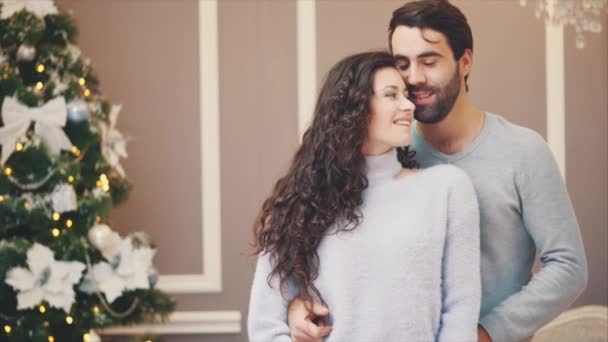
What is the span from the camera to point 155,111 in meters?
3.93

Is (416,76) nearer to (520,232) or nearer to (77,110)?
(520,232)

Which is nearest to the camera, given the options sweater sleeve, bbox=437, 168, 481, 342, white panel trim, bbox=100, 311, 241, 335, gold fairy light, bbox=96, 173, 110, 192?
sweater sleeve, bbox=437, 168, 481, 342

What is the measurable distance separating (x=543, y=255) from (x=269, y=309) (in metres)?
0.61

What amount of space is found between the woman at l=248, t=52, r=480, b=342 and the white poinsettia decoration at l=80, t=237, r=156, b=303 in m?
1.31

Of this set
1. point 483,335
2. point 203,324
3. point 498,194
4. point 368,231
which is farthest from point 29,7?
point 483,335

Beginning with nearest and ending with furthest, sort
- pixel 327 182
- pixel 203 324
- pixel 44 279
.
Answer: pixel 327 182, pixel 44 279, pixel 203 324

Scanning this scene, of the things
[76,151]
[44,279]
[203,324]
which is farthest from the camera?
[203,324]

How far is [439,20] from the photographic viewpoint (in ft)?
6.49

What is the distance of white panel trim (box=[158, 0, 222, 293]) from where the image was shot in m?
3.91

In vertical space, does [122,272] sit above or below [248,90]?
below

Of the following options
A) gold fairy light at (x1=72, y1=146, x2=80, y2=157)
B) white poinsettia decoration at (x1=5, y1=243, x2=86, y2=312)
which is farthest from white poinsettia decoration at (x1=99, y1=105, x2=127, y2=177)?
white poinsettia decoration at (x1=5, y1=243, x2=86, y2=312)

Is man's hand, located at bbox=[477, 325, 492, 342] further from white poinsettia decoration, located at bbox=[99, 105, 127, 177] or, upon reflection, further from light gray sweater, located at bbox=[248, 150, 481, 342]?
white poinsettia decoration, located at bbox=[99, 105, 127, 177]

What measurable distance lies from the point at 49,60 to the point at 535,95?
6.67ft

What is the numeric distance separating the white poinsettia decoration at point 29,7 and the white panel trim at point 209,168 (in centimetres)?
87
